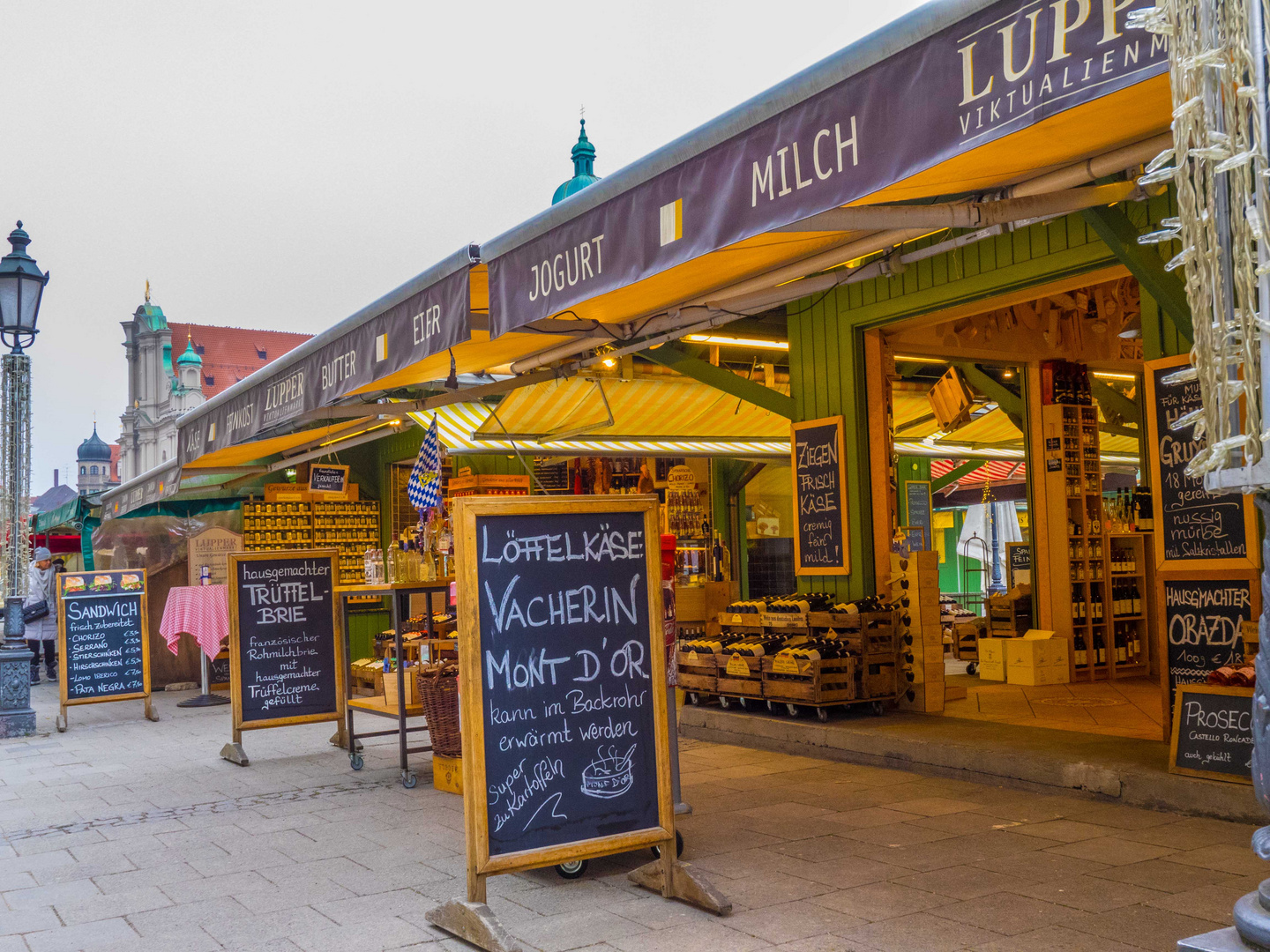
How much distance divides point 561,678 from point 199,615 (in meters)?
9.14

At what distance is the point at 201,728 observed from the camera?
9672 mm

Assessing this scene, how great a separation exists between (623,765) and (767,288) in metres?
2.63

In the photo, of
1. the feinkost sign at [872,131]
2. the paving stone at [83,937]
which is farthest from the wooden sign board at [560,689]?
the paving stone at [83,937]

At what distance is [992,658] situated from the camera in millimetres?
9602

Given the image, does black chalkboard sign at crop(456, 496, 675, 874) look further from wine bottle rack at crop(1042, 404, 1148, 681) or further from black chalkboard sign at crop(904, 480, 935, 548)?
black chalkboard sign at crop(904, 480, 935, 548)

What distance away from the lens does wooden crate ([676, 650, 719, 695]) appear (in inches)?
316

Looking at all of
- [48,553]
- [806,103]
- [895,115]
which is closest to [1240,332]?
[895,115]

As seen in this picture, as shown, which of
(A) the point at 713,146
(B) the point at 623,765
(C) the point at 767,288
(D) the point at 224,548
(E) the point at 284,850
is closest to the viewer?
(A) the point at 713,146

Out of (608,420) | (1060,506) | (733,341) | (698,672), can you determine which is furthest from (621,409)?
(1060,506)

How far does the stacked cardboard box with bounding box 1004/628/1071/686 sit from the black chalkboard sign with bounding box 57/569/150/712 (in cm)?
804

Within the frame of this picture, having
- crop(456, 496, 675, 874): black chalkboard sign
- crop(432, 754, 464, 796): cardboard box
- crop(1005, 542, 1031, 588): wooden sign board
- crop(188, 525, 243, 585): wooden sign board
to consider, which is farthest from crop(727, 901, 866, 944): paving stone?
crop(188, 525, 243, 585): wooden sign board

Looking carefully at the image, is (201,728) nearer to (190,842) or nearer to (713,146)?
(190,842)

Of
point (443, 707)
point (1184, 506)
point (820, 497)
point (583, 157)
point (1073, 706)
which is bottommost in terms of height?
point (1073, 706)

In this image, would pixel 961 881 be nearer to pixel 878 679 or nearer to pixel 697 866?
pixel 697 866
